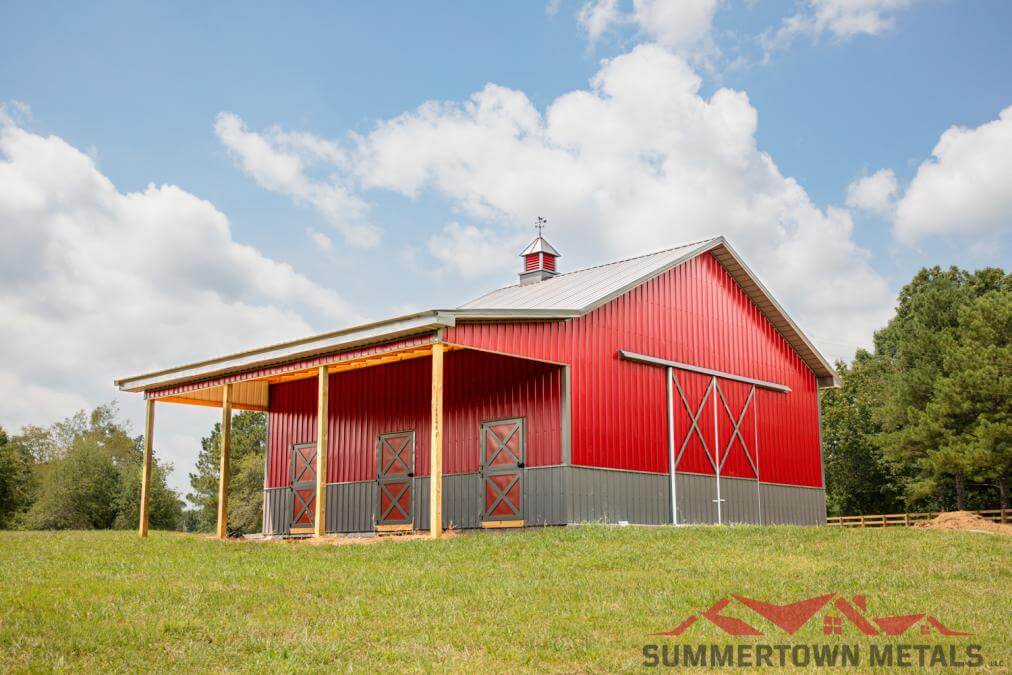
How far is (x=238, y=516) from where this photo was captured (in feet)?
168

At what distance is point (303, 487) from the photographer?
77.5 ft

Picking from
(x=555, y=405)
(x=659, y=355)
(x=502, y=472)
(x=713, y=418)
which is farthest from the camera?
(x=713, y=418)

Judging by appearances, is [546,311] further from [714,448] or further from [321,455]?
[714,448]

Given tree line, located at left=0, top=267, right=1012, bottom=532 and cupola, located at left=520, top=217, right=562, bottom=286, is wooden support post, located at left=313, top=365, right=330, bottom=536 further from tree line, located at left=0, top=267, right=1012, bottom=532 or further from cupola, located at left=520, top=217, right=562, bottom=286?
tree line, located at left=0, top=267, right=1012, bottom=532

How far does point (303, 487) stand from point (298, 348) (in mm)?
6528

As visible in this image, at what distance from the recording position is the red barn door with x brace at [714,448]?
20359 millimetres

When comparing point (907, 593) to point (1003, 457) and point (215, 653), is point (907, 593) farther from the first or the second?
point (1003, 457)

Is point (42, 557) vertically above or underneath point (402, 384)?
underneath

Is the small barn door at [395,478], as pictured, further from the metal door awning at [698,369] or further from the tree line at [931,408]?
the tree line at [931,408]

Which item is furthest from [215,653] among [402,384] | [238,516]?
[238,516]

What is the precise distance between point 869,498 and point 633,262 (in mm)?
26268

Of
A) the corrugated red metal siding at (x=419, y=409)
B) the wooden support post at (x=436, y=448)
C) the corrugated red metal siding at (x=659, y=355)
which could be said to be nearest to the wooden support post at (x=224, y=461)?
the corrugated red metal siding at (x=419, y=409)

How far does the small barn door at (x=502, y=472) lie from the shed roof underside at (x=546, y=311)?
2.45 metres

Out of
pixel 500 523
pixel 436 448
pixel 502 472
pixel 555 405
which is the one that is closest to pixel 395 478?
pixel 502 472
